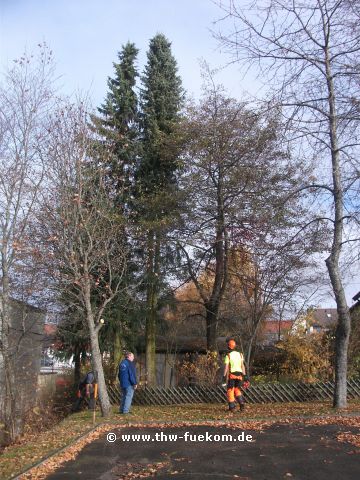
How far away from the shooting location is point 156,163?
22.6m

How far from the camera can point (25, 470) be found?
23.4ft

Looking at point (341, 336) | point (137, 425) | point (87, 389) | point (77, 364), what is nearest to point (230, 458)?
point (137, 425)

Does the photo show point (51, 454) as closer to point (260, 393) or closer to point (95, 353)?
point (95, 353)

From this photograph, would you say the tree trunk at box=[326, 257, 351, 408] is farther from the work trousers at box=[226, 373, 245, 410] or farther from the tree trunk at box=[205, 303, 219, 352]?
the tree trunk at box=[205, 303, 219, 352]

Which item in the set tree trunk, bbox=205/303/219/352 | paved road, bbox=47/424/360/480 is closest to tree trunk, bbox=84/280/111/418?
paved road, bbox=47/424/360/480

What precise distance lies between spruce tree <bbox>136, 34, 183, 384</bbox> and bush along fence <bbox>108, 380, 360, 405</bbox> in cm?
383

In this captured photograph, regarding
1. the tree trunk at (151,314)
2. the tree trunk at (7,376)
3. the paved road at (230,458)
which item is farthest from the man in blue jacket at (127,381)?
the tree trunk at (151,314)

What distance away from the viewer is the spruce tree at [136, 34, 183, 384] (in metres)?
19.8

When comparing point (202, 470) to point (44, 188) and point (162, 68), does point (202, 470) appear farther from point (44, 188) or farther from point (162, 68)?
point (162, 68)

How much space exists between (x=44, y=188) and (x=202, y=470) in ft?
33.9

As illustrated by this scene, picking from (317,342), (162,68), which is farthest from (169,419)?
(162,68)

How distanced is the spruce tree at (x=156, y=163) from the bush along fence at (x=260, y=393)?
3833mm

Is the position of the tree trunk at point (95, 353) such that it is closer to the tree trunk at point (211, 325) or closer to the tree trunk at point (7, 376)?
the tree trunk at point (7, 376)

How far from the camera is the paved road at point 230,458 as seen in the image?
682 cm
